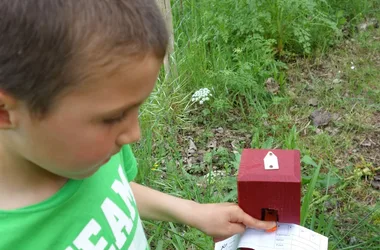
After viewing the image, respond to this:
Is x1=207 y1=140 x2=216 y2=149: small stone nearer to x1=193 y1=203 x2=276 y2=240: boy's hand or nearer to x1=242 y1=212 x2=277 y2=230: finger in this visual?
x1=193 y1=203 x2=276 y2=240: boy's hand

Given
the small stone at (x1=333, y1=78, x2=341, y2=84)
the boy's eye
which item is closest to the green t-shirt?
the boy's eye

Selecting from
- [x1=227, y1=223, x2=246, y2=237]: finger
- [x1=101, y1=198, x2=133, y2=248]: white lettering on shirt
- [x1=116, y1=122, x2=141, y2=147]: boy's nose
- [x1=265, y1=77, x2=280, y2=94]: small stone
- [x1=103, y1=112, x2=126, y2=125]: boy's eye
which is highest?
[x1=103, y1=112, x2=126, y2=125]: boy's eye

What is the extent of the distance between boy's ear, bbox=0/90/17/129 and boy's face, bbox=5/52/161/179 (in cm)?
1

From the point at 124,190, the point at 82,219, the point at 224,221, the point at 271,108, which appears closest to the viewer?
the point at 82,219

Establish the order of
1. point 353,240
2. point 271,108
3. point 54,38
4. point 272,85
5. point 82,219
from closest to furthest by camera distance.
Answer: point 54,38 → point 82,219 → point 353,240 → point 271,108 → point 272,85

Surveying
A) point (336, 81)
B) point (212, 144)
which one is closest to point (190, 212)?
point (212, 144)

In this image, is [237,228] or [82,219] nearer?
[82,219]

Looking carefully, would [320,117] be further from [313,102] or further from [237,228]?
[237,228]

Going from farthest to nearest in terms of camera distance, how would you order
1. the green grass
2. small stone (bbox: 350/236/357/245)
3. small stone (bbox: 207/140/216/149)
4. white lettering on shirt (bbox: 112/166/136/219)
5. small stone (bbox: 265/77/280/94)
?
small stone (bbox: 265/77/280/94)
small stone (bbox: 207/140/216/149)
the green grass
small stone (bbox: 350/236/357/245)
white lettering on shirt (bbox: 112/166/136/219)

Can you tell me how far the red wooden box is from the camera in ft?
4.18

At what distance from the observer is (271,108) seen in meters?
3.37

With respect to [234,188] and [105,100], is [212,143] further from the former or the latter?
[105,100]

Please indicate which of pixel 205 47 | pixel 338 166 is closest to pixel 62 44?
pixel 338 166

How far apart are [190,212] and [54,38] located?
30.6 inches
